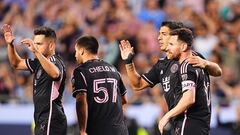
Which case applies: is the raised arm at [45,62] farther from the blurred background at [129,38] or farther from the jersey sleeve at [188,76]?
the blurred background at [129,38]

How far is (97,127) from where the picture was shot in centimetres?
920

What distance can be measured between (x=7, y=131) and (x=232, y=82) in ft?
13.2

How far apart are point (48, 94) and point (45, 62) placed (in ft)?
1.50

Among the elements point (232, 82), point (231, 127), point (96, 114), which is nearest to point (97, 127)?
point (96, 114)

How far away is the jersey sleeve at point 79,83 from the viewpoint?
9.12m

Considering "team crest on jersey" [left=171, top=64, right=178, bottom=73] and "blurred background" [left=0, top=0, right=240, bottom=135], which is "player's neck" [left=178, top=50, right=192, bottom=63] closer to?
"team crest on jersey" [left=171, top=64, right=178, bottom=73]

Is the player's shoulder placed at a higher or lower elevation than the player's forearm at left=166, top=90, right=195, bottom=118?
higher

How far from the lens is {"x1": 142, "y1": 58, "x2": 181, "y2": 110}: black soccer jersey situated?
8844 mm

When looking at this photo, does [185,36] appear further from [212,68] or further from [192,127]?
[192,127]

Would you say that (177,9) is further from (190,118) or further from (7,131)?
(190,118)

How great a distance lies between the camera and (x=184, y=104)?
27.7ft

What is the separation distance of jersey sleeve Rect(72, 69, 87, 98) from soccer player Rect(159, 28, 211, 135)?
1045mm

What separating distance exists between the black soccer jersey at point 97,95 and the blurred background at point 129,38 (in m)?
3.60

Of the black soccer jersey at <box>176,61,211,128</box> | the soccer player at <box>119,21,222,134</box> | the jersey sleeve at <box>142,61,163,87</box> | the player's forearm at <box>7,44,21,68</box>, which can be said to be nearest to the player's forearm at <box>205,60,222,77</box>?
the soccer player at <box>119,21,222,134</box>
